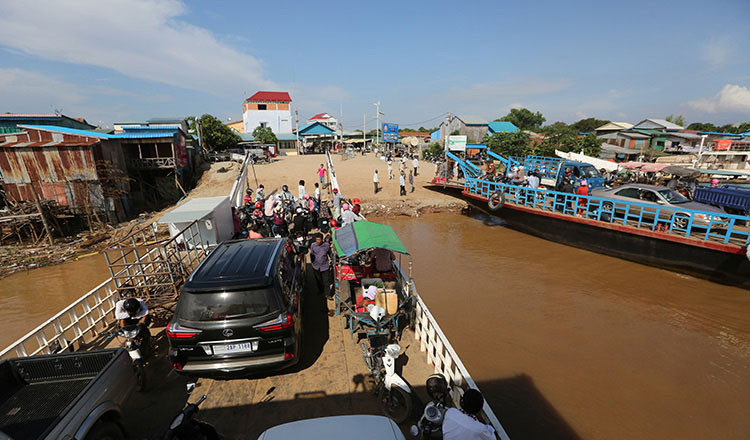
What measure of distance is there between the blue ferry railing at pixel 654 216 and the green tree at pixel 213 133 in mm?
36419

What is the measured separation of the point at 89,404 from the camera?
298cm

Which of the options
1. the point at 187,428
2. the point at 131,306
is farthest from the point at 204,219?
the point at 187,428

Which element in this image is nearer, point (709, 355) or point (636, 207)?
point (709, 355)

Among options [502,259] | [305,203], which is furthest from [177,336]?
[502,259]

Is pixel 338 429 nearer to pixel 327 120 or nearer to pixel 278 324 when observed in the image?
pixel 278 324

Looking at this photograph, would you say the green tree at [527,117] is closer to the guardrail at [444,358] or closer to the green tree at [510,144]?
the green tree at [510,144]

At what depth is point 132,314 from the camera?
4.70m

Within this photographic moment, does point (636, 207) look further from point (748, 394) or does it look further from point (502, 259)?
point (748, 394)

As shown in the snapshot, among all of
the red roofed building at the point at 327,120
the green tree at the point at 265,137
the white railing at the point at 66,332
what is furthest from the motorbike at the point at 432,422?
the red roofed building at the point at 327,120

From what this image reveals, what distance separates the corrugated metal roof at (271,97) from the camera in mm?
62938

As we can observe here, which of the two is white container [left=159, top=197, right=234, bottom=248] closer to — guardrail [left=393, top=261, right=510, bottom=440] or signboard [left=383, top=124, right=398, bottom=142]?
guardrail [left=393, top=261, right=510, bottom=440]

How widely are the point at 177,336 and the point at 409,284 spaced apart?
3.71 metres

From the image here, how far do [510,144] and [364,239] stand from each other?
115 feet

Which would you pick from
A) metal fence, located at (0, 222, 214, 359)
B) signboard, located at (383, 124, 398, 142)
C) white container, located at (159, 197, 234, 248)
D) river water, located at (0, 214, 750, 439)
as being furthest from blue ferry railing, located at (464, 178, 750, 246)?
signboard, located at (383, 124, 398, 142)
